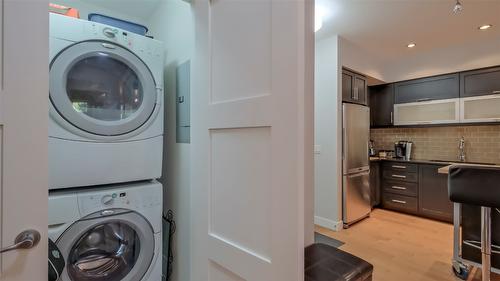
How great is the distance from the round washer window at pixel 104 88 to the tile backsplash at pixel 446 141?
4.43m

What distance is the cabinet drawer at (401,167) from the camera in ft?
→ 12.2

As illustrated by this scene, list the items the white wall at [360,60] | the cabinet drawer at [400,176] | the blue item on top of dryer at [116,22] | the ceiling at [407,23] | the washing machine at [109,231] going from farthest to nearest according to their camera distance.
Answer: the cabinet drawer at [400,176] → the white wall at [360,60] → the ceiling at [407,23] → the blue item on top of dryer at [116,22] → the washing machine at [109,231]

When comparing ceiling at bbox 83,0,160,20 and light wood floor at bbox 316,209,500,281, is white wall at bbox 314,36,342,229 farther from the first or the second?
ceiling at bbox 83,0,160,20

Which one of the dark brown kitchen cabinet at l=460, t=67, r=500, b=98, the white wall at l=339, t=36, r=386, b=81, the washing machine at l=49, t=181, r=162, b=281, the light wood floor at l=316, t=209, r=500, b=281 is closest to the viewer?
the washing machine at l=49, t=181, r=162, b=281

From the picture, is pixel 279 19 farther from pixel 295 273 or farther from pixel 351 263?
pixel 351 263

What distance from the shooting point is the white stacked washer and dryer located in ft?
3.86

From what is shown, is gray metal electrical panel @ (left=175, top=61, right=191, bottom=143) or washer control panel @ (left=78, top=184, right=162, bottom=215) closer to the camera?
washer control panel @ (left=78, top=184, right=162, bottom=215)

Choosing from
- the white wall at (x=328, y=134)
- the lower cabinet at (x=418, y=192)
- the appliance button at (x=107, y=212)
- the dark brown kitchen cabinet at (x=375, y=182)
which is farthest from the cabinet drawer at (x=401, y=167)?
the appliance button at (x=107, y=212)

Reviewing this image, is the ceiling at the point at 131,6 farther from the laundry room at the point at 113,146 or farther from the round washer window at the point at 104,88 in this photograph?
the round washer window at the point at 104,88

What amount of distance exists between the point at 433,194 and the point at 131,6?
4434 millimetres

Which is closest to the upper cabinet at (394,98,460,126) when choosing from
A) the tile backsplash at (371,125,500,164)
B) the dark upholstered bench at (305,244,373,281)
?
the tile backsplash at (371,125,500,164)

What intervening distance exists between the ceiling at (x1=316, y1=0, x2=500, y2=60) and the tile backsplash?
1286mm

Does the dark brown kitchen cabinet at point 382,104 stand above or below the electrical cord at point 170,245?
above

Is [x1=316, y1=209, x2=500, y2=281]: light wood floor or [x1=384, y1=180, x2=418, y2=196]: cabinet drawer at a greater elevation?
[x1=384, y1=180, x2=418, y2=196]: cabinet drawer
